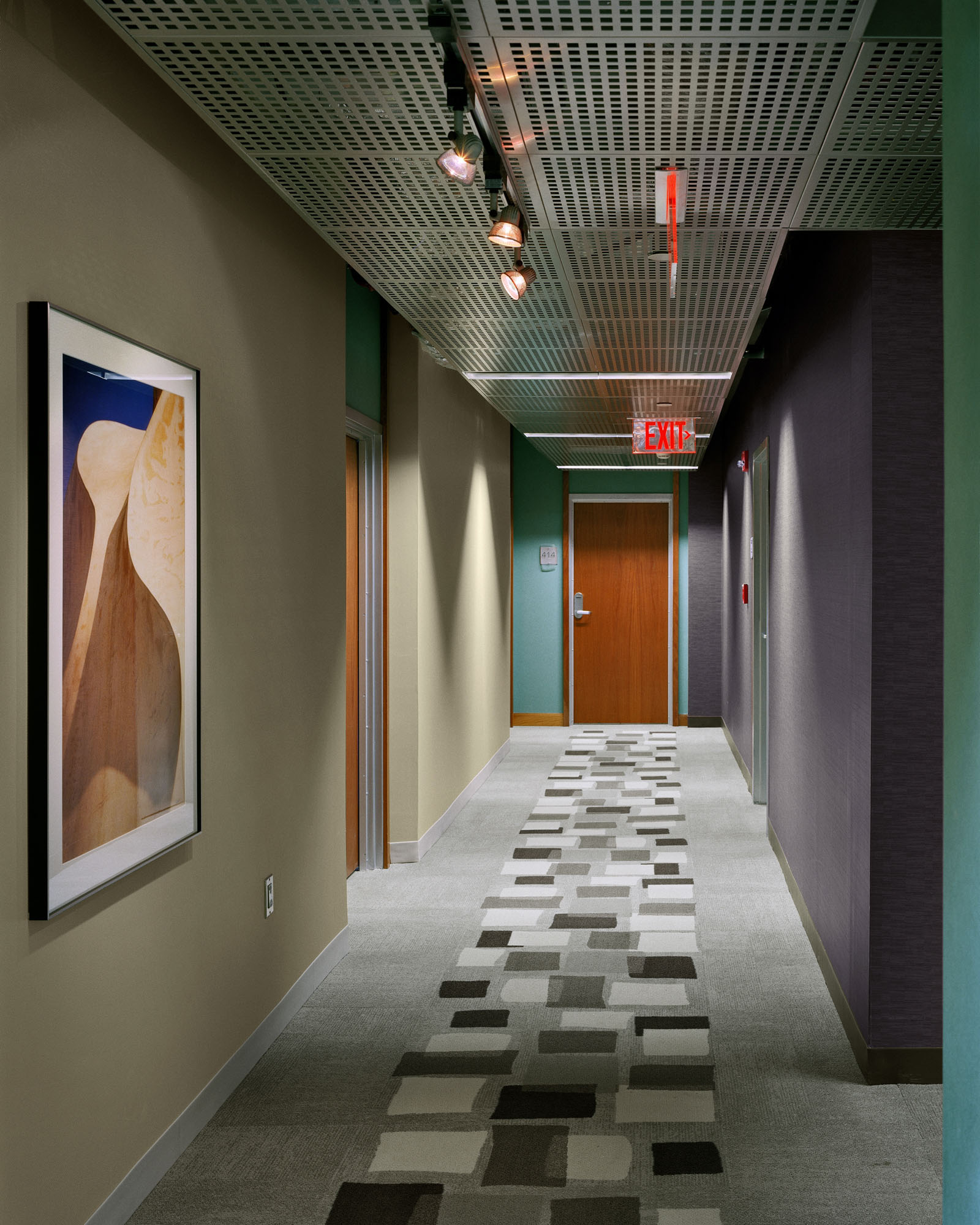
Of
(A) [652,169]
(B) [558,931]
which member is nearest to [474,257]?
Result: (A) [652,169]

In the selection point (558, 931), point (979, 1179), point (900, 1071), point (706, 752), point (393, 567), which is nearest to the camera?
point (979, 1179)

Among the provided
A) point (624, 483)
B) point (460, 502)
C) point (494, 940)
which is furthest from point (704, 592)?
point (494, 940)

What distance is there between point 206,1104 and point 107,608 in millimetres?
1444

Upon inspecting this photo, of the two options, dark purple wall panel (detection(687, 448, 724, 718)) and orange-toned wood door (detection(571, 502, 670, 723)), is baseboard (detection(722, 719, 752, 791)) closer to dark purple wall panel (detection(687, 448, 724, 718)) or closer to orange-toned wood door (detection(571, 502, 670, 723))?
dark purple wall panel (detection(687, 448, 724, 718))

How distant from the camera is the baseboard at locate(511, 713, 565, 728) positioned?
11.3 m

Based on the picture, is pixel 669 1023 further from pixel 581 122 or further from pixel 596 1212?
pixel 581 122

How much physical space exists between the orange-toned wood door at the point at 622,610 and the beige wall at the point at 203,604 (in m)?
7.22

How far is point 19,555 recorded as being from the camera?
2.04m

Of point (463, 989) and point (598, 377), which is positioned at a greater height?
point (598, 377)

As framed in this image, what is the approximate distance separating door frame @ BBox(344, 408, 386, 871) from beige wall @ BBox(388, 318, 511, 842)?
0.36ft

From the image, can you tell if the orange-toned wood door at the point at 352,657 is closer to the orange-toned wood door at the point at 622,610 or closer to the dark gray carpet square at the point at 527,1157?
the dark gray carpet square at the point at 527,1157

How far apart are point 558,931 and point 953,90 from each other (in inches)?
140

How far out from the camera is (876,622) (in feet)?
10.3

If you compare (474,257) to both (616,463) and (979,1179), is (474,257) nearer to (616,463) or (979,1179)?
(979,1179)
